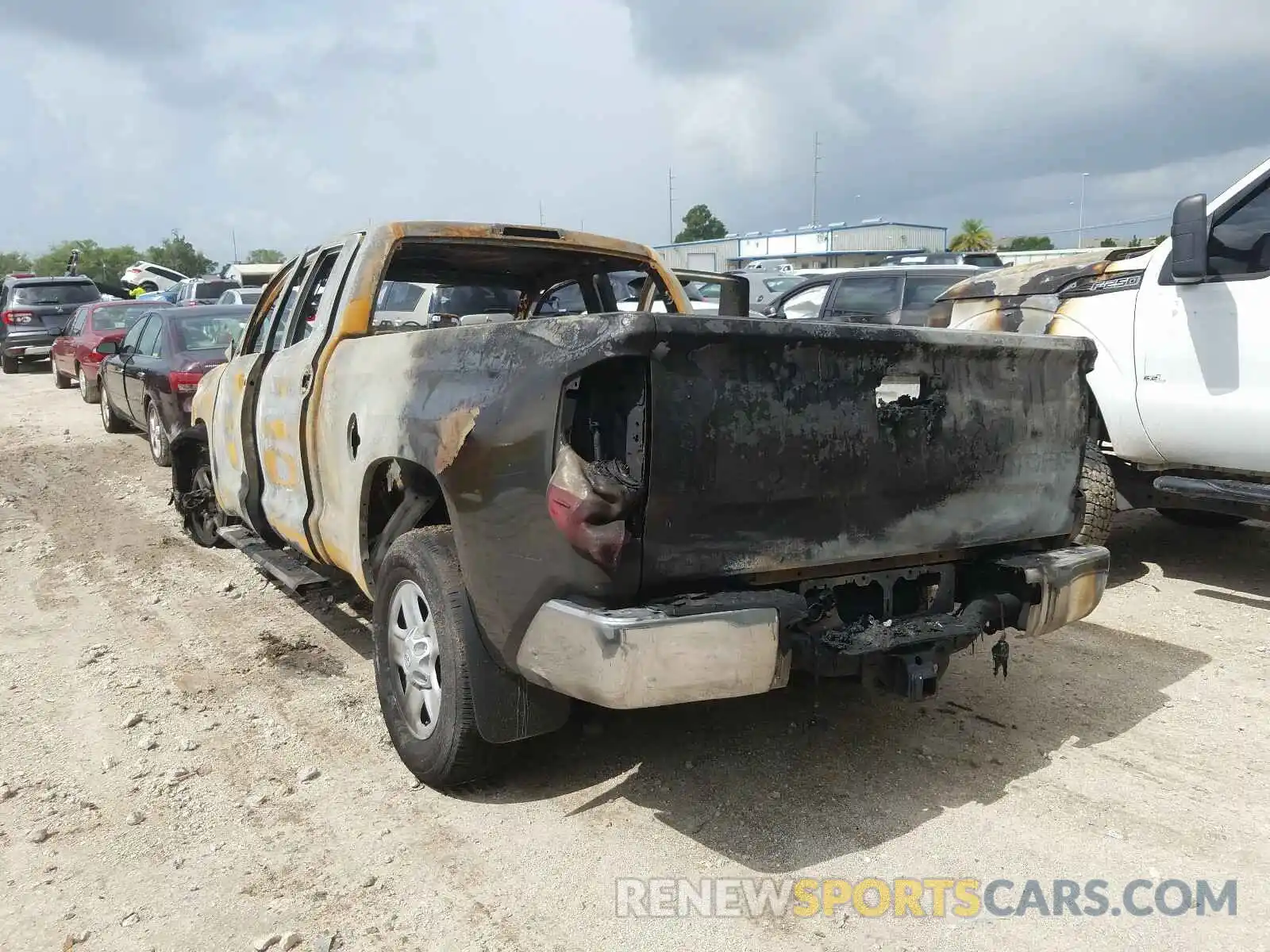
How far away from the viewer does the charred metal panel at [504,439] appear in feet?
8.73

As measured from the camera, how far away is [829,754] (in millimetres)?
3586

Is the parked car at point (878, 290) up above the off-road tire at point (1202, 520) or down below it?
above

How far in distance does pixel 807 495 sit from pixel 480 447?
3.16 ft

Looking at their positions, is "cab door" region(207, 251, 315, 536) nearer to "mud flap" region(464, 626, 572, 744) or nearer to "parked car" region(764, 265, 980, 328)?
"mud flap" region(464, 626, 572, 744)

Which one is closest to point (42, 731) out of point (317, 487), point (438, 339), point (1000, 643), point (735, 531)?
point (317, 487)

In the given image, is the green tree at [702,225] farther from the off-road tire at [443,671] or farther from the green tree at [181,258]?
the off-road tire at [443,671]

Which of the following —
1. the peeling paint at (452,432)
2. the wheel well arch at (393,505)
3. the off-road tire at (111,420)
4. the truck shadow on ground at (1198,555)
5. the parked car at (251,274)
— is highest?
the parked car at (251,274)

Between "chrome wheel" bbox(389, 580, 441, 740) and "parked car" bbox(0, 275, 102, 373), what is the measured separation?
63.7ft

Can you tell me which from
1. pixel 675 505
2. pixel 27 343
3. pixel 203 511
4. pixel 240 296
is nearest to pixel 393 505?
pixel 675 505

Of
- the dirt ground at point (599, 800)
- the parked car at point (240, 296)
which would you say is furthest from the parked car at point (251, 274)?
the dirt ground at point (599, 800)

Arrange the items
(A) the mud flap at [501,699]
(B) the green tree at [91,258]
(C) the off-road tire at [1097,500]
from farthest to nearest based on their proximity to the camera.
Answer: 1. (B) the green tree at [91,258]
2. (C) the off-road tire at [1097,500]
3. (A) the mud flap at [501,699]

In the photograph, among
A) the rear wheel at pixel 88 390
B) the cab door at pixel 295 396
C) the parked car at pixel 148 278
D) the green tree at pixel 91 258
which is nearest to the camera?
the cab door at pixel 295 396

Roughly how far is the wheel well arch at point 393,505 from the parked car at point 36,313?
18914mm

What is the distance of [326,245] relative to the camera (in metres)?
4.69
